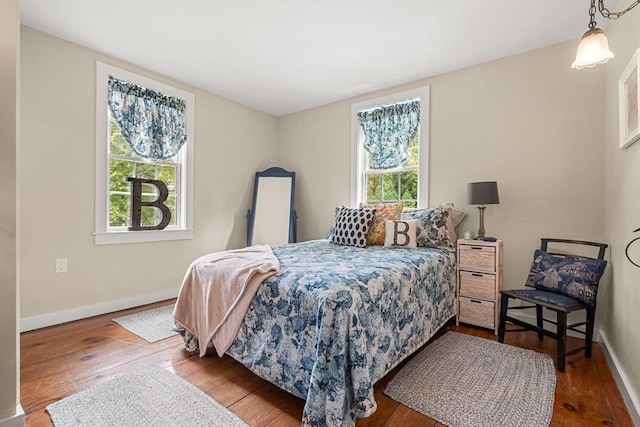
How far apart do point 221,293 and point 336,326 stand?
2.85 feet

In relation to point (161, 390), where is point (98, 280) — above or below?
above

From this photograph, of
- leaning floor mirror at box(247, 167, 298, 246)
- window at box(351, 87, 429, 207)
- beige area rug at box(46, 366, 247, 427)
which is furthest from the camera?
leaning floor mirror at box(247, 167, 298, 246)

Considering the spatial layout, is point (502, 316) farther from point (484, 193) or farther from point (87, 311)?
point (87, 311)

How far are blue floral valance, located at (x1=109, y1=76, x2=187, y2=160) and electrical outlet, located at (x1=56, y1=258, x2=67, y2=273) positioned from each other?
1184 millimetres

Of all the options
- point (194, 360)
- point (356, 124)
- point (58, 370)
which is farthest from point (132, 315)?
point (356, 124)

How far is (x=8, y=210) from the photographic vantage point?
1.32 metres

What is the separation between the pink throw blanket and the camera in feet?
5.80

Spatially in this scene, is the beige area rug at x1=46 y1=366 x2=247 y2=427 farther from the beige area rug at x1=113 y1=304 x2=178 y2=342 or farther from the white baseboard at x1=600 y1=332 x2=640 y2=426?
the white baseboard at x1=600 y1=332 x2=640 y2=426

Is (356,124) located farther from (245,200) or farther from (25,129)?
(25,129)

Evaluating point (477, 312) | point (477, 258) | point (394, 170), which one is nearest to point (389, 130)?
point (394, 170)

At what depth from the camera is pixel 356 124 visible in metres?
3.80

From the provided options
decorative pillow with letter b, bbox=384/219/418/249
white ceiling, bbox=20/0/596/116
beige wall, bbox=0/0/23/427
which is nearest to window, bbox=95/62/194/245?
white ceiling, bbox=20/0/596/116

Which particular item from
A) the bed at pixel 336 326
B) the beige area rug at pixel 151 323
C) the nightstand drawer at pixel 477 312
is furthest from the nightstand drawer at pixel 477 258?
the beige area rug at pixel 151 323

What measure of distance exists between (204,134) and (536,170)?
351 cm
